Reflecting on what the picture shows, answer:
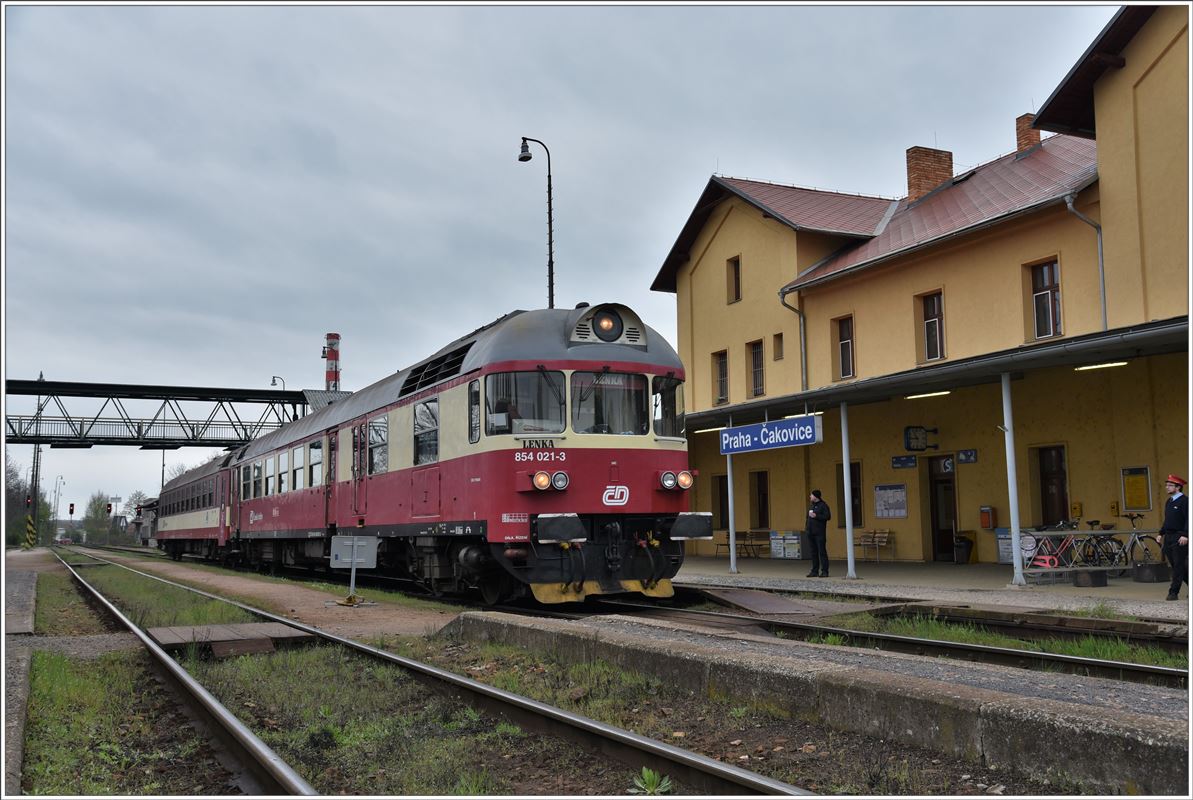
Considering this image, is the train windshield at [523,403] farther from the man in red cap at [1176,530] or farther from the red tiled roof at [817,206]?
the red tiled roof at [817,206]

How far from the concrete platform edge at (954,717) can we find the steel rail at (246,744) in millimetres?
2773

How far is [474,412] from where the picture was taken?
12.0m

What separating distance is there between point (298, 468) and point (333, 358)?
39566 millimetres

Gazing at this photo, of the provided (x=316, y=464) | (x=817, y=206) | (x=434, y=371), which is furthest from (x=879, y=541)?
(x=434, y=371)

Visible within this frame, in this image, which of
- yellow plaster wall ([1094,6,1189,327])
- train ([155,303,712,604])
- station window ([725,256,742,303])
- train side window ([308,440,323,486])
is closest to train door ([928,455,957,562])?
yellow plaster wall ([1094,6,1189,327])

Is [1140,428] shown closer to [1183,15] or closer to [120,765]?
[1183,15]

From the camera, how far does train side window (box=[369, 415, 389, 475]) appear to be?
1514 centimetres

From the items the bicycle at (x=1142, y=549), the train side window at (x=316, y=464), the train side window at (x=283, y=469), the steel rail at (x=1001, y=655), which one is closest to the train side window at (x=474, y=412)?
the steel rail at (x=1001, y=655)

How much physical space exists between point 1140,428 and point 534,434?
36.6 feet

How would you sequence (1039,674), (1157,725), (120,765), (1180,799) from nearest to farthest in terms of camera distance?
(1180,799) < (1157,725) < (120,765) < (1039,674)

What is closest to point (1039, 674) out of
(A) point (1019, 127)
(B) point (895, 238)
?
(B) point (895, 238)

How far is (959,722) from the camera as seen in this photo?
16.4 feet

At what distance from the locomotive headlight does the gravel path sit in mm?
4979

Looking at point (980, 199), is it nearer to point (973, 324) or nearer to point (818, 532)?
point (973, 324)
